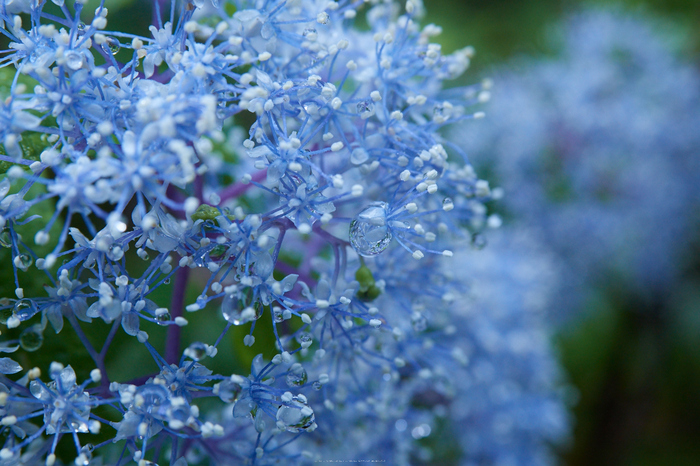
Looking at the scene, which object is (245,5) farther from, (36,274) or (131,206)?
(36,274)

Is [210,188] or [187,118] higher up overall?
[187,118]

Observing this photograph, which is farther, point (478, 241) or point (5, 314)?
point (478, 241)

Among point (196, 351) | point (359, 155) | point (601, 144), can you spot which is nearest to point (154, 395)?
point (196, 351)

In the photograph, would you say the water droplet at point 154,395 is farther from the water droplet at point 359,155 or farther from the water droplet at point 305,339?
the water droplet at point 359,155

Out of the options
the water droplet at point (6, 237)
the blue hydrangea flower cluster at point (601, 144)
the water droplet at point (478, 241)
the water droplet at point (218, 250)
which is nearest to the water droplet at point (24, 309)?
the water droplet at point (6, 237)

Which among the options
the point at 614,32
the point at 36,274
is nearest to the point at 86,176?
the point at 36,274

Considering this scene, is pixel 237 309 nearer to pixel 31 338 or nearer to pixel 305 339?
pixel 305 339

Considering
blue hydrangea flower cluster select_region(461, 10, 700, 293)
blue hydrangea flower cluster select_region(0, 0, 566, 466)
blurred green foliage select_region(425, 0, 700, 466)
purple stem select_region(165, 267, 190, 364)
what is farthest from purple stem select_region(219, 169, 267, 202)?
blurred green foliage select_region(425, 0, 700, 466)
